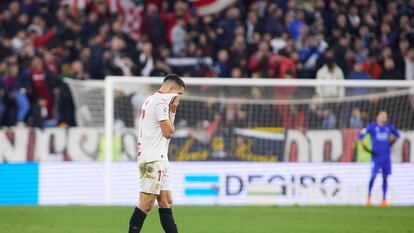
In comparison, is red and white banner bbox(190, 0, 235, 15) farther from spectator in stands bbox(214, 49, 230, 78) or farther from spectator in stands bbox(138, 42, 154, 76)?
spectator in stands bbox(138, 42, 154, 76)

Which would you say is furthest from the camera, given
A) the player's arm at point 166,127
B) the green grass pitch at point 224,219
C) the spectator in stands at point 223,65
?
the spectator in stands at point 223,65

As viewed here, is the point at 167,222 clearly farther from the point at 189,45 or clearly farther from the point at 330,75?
the point at 189,45

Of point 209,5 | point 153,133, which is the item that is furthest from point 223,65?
point 153,133

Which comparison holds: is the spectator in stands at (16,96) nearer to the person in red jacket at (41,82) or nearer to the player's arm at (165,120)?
the person in red jacket at (41,82)

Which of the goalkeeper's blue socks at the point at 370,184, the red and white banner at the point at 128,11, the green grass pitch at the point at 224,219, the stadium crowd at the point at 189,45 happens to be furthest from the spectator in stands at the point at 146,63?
the goalkeeper's blue socks at the point at 370,184

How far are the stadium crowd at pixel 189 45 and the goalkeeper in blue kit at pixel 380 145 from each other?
1.41 m

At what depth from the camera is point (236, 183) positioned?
1741cm

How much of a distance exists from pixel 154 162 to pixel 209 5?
12565 mm

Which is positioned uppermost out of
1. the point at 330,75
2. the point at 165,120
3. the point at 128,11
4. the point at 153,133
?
the point at 128,11

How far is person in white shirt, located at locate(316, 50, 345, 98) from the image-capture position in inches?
736

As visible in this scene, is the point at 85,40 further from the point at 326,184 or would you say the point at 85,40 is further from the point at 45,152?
the point at 326,184

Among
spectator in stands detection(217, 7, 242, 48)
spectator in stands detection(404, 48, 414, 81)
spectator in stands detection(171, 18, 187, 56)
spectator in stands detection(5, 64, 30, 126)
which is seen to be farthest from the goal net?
spectator in stands detection(171, 18, 187, 56)

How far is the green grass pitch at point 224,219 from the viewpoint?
12.5 meters

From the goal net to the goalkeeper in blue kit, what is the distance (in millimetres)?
687
